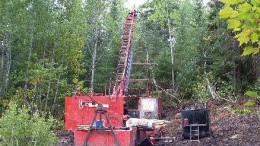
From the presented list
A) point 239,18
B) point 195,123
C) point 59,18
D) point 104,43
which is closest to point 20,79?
point 59,18

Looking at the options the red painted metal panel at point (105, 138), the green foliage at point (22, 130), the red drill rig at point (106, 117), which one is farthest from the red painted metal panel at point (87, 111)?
the green foliage at point (22, 130)

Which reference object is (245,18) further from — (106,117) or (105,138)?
(105,138)

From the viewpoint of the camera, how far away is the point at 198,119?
13.7 m

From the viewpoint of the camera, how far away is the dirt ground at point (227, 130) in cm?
1191

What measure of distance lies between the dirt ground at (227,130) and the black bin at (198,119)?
0.72ft

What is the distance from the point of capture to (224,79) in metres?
22.6

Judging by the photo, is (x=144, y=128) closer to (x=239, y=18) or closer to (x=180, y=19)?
(x=239, y=18)

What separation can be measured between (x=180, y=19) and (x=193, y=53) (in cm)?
691

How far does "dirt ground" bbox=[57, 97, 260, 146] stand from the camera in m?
11.9

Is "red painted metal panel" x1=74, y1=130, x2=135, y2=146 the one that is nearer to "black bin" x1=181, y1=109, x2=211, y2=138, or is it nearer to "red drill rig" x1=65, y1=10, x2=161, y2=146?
"red drill rig" x1=65, y1=10, x2=161, y2=146

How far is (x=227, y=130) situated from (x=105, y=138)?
198 inches

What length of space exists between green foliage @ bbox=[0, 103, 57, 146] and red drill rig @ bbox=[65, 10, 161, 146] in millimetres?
2117

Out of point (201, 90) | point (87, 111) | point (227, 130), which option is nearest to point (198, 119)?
point (227, 130)

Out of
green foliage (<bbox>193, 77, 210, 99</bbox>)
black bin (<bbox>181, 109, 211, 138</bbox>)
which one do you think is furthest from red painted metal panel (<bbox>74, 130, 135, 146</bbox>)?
green foliage (<bbox>193, 77, 210, 99</bbox>)
